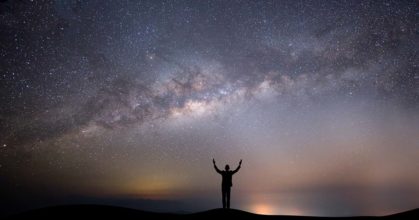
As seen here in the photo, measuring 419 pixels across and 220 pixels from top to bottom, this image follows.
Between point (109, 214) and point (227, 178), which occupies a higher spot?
point (227, 178)

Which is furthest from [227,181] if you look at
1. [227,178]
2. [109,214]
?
[109,214]

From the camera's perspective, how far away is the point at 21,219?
34.1ft

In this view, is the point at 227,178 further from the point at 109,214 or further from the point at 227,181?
the point at 109,214

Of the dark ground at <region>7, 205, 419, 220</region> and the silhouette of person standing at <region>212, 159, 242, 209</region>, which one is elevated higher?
the silhouette of person standing at <region>212, 159, 242, 209</region>

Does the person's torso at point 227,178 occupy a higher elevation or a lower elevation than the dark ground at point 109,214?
higher

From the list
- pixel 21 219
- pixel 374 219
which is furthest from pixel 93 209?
pixel 374 219

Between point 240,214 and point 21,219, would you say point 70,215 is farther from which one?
point 240,214

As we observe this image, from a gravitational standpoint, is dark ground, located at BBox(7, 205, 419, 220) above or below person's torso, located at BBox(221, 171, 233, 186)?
below

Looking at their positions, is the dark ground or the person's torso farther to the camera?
the person's torso

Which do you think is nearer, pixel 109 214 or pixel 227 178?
pixel 109 214

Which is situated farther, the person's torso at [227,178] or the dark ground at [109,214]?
the person's torso at [227,178]

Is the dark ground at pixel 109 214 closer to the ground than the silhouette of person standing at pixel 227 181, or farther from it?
closer to the ground

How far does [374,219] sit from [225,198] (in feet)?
21.5

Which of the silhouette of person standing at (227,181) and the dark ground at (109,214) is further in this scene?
the silhouette of person standing at (227,181)
